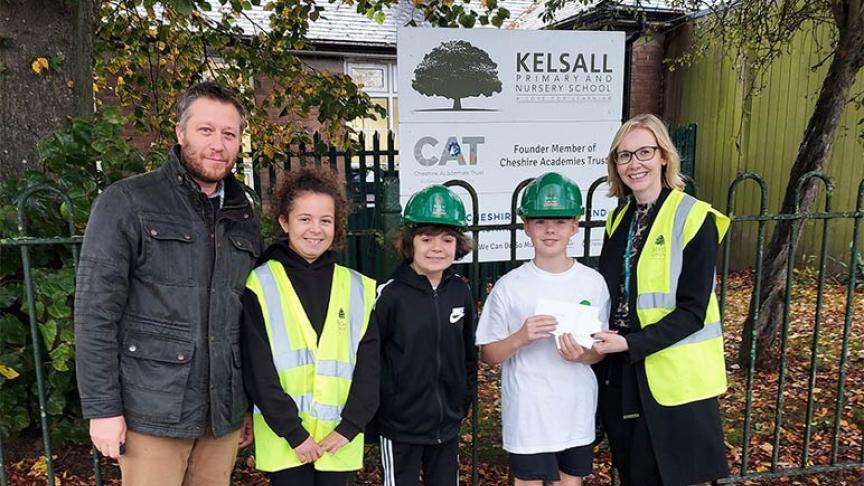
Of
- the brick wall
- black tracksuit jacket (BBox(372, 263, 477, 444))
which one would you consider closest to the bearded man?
black tracksuit jacket (BBox(372, 263, 477, 444))

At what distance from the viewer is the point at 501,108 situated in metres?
4.37

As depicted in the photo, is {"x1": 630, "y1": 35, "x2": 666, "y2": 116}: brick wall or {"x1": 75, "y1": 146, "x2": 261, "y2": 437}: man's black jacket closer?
{"x1": 75, "y1": 146, "x2": 261, "y2": 437}: man's black jacket

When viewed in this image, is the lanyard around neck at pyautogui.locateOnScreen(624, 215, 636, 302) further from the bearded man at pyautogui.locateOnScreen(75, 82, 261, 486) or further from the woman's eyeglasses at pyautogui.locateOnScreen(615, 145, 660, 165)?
the bearded man at pyautogui.locateOnScreen(75, 82, 261, 486)

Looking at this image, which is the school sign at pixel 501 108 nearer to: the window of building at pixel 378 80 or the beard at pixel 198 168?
the beard at pixel 198 168

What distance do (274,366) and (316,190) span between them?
663 mm

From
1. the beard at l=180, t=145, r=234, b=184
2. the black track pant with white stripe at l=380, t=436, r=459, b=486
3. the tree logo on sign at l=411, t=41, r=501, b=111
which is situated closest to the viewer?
the beard at l=180, t=145, r=234, b=184

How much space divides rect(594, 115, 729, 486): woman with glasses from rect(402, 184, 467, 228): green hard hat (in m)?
0.66

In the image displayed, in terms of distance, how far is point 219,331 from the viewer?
210 cm

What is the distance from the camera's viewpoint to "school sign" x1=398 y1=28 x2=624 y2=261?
4.21 metres

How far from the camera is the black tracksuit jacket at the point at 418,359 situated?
236 centimetres

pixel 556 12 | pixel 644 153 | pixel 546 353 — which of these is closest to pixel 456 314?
pixel 546 353

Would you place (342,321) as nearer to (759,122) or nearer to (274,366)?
(274,366)

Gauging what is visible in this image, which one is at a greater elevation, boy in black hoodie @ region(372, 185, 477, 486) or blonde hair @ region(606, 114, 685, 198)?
blonde hair @ region(606, 114, 685, 198)

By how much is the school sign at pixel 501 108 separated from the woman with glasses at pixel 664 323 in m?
1.99
